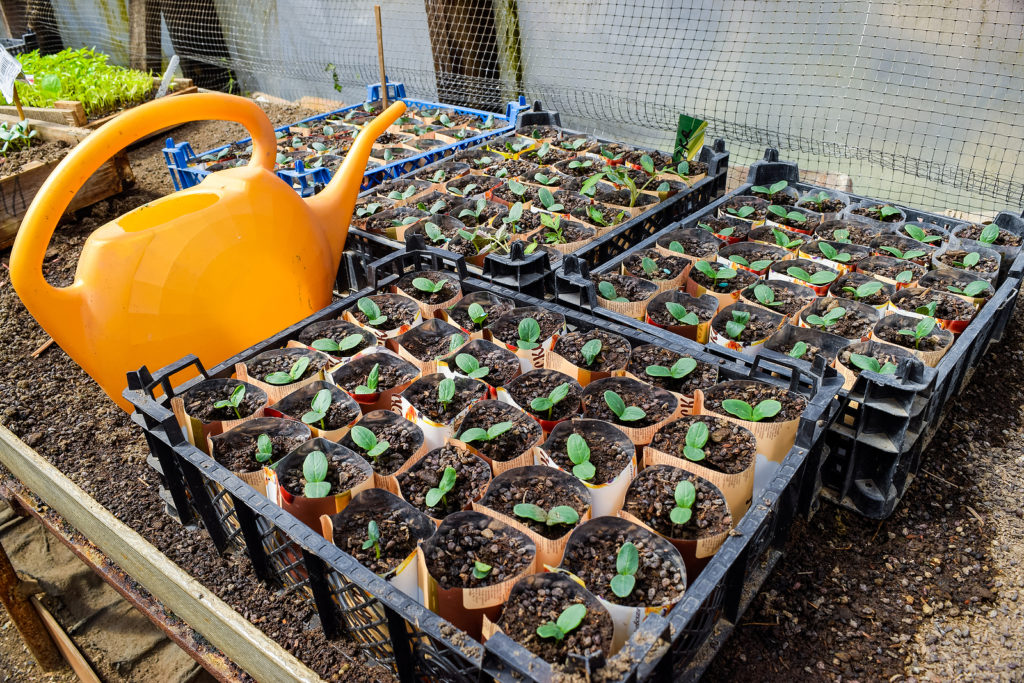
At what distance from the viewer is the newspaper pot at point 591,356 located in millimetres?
1858

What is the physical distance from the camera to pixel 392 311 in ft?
7.21

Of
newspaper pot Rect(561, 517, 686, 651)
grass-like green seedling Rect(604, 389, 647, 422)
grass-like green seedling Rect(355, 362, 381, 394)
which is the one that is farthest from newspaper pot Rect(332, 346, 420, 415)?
newspaper pot Rect(561, 517, 686, 651)

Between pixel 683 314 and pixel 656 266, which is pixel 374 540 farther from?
pixel 656 266

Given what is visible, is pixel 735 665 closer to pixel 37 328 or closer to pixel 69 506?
pixel 69 506

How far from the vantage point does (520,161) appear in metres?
3.51

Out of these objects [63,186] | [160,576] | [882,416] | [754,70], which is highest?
[63,186]

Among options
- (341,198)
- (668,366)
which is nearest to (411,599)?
(668,366)

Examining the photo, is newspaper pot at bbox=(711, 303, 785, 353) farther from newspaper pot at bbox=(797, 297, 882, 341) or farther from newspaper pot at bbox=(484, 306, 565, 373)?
newspaper pot at bbox=(484, 306, 565, 373)

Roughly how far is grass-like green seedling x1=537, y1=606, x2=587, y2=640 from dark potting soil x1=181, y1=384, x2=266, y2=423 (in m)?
1.01

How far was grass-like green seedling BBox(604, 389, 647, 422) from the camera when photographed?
1638mm

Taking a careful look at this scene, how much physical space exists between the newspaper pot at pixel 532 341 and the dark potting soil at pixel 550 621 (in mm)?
792

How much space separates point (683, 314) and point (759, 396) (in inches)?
17.0

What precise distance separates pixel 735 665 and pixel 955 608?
59 centimetres

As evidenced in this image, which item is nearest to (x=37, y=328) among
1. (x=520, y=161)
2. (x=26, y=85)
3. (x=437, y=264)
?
(x=437, y=264)
